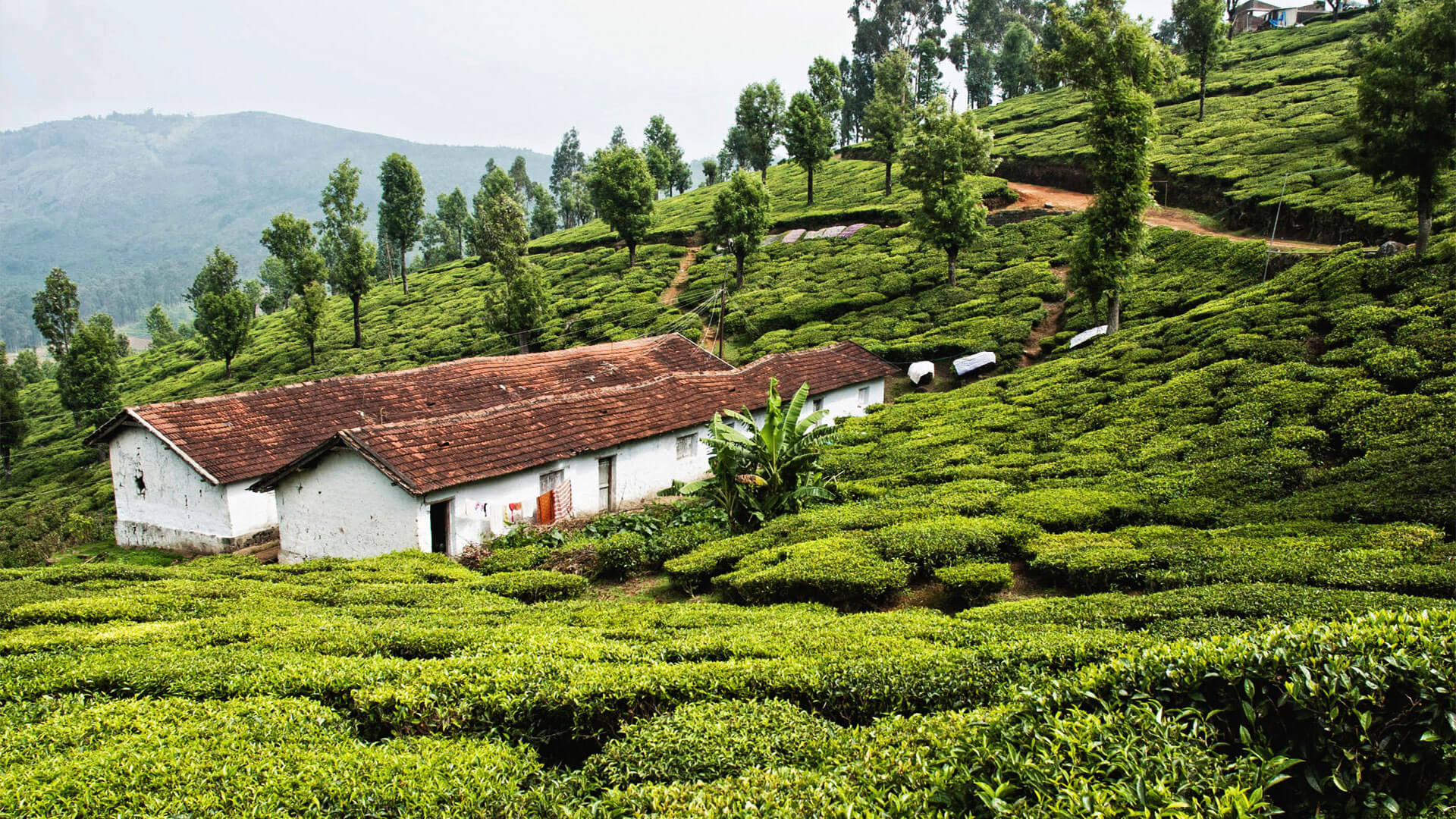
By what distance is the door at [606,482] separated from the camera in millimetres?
20781

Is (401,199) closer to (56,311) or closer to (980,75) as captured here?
(56,311)

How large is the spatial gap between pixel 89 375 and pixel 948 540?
46.5 meters

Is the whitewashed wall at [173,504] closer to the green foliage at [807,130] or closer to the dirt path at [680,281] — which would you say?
the dirt path at [680,281]

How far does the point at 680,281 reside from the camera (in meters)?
51.3

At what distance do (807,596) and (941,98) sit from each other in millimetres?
31042

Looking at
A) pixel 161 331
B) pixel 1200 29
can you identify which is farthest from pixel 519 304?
pixel 161 331

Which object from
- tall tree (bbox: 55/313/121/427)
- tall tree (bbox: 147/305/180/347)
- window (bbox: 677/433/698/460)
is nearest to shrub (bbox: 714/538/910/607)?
window (bbox: 677/433/698/460)

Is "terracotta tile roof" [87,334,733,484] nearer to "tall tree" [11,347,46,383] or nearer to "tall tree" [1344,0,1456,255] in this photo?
"tall tree" [1344,0,1456,255]

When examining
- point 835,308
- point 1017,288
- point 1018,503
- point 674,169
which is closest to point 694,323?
point 835,308

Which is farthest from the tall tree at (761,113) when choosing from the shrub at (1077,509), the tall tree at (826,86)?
the shrub at (1077,509)

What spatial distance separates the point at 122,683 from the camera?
8195 mm

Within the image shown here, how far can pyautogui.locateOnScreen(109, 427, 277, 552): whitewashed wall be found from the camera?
70.2 ft

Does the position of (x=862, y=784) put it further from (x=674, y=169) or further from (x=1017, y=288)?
(x=674, y=169)

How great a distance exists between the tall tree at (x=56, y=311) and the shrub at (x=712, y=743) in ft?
193
